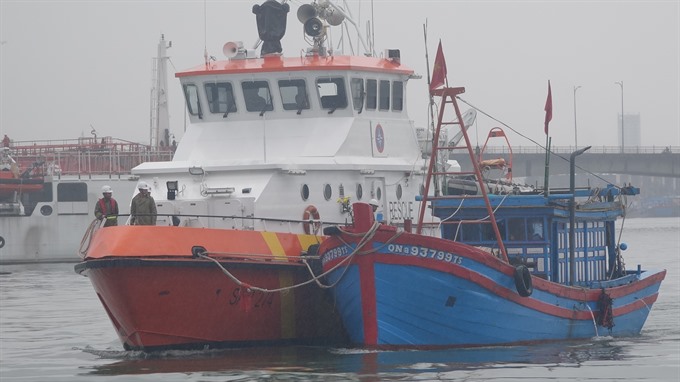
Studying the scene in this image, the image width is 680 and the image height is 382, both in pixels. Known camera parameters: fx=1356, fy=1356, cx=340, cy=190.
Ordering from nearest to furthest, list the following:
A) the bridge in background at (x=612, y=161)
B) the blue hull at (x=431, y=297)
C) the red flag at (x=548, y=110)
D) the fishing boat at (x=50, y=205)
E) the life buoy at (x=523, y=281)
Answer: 1. the blue hull at (x=431, y=297)
2. the life buoy at (x=523, y=281)
3. the red flag at (x=548, y=110)
4. the fishing boat at (x=50, y=205)
5. the bridge in background at (x=612, y=161)

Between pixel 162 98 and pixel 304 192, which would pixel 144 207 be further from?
pixel 162 98

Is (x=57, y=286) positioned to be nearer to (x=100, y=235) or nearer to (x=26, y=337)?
(x=26, y=337)

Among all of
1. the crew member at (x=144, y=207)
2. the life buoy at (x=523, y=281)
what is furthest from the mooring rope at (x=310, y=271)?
the life buoy at (x=523, y=281)

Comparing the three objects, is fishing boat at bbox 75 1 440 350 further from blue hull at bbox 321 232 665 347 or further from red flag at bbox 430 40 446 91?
red flag at bbox 430 40 446 91

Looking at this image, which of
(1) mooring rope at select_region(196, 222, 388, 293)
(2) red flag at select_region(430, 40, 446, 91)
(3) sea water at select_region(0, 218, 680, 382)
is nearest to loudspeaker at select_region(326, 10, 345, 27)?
(2) red flag at select_region(430, 40, 446, 91)

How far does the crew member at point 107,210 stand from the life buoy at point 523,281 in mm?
6708

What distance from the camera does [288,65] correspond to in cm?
2591

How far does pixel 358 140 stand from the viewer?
2620cm

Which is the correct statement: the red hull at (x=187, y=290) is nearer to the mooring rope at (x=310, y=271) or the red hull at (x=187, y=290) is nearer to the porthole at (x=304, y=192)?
the mooring rope at (x=310, y=271)

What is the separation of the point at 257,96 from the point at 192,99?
150cm

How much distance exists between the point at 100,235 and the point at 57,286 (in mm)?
20113

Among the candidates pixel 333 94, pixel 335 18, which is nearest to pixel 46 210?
pixel 335 18

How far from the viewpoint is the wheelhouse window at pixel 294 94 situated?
26.0 m

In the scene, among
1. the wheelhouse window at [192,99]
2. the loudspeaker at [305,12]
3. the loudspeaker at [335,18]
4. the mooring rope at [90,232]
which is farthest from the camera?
the loudspeaker at [335,18]
